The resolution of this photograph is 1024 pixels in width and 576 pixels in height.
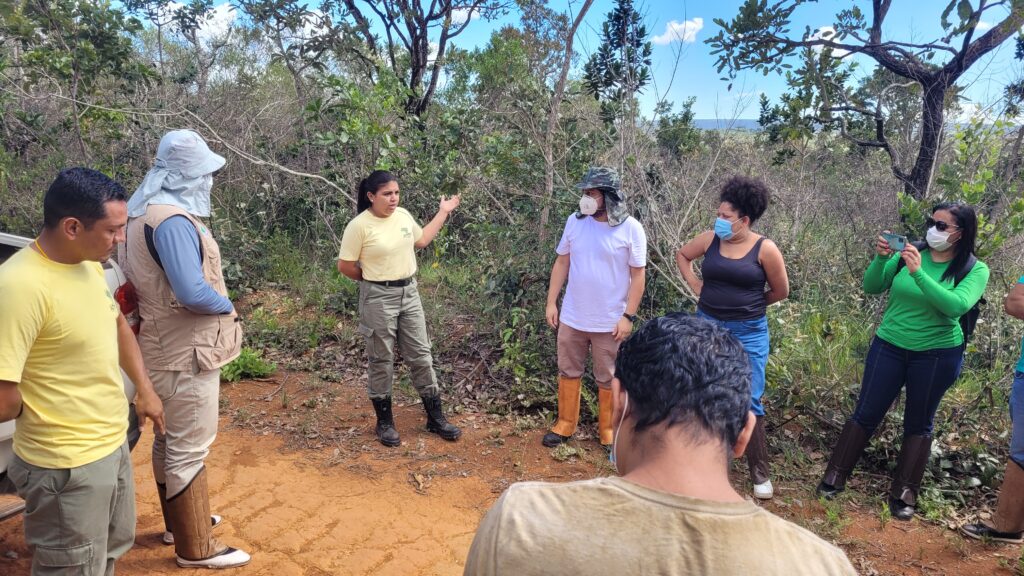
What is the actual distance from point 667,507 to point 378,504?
116 inches

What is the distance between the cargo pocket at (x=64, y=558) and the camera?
81.1 inches

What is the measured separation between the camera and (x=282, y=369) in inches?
229

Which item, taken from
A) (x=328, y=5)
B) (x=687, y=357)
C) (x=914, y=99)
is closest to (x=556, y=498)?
(x=687, y=357)

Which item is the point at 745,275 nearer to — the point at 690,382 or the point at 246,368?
the point at 690,382

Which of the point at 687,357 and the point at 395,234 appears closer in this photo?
the point at 687,357

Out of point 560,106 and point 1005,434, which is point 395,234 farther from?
point 1005,434

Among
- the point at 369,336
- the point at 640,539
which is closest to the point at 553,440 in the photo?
the point at 369,336

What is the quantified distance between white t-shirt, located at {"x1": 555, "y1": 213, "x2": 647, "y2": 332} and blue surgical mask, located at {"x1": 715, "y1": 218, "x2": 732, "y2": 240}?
54cm

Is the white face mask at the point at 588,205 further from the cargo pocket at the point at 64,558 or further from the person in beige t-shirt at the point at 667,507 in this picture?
the cargo pocket at the point at 64,558

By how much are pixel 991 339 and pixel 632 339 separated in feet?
14.9

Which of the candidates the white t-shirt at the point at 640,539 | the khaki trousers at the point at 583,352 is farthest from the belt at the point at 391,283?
the white t-shirt at the point at 640,539

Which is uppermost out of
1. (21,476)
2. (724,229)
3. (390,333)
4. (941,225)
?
(941,225)

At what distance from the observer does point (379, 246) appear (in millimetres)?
4074

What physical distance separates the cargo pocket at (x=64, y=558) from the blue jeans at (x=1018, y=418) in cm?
405
